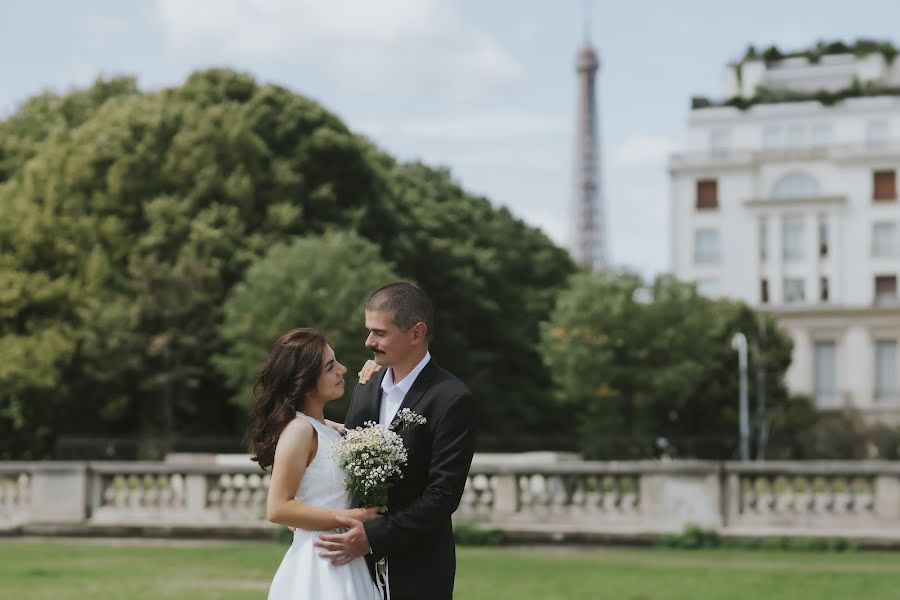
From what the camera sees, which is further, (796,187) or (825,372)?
(796,187)

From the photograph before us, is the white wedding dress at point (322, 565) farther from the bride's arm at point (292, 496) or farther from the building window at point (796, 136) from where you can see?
the building window at point (796, 136)

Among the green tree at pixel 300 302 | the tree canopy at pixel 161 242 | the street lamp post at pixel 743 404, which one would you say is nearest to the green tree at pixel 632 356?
the street lamp post at pixel 743 404

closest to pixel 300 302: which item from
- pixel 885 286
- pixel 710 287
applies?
pixel 710 287

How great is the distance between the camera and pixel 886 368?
279 ft

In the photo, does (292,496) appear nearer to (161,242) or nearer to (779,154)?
(161,242)

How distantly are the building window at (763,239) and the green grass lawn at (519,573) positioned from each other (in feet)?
235

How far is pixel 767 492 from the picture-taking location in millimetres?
19859

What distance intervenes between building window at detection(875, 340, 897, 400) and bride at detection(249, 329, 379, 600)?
3279 inches

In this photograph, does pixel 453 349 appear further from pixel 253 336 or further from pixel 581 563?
pixel 581 563

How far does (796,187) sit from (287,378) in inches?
3397

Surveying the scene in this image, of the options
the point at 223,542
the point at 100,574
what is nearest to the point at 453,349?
the point at 223,542

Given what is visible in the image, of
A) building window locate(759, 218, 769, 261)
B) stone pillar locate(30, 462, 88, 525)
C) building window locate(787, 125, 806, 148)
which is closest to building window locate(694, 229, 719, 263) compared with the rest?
building window locate(759, 218, 769, 261)

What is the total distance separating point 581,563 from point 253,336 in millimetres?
24943

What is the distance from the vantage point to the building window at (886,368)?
279 feet
